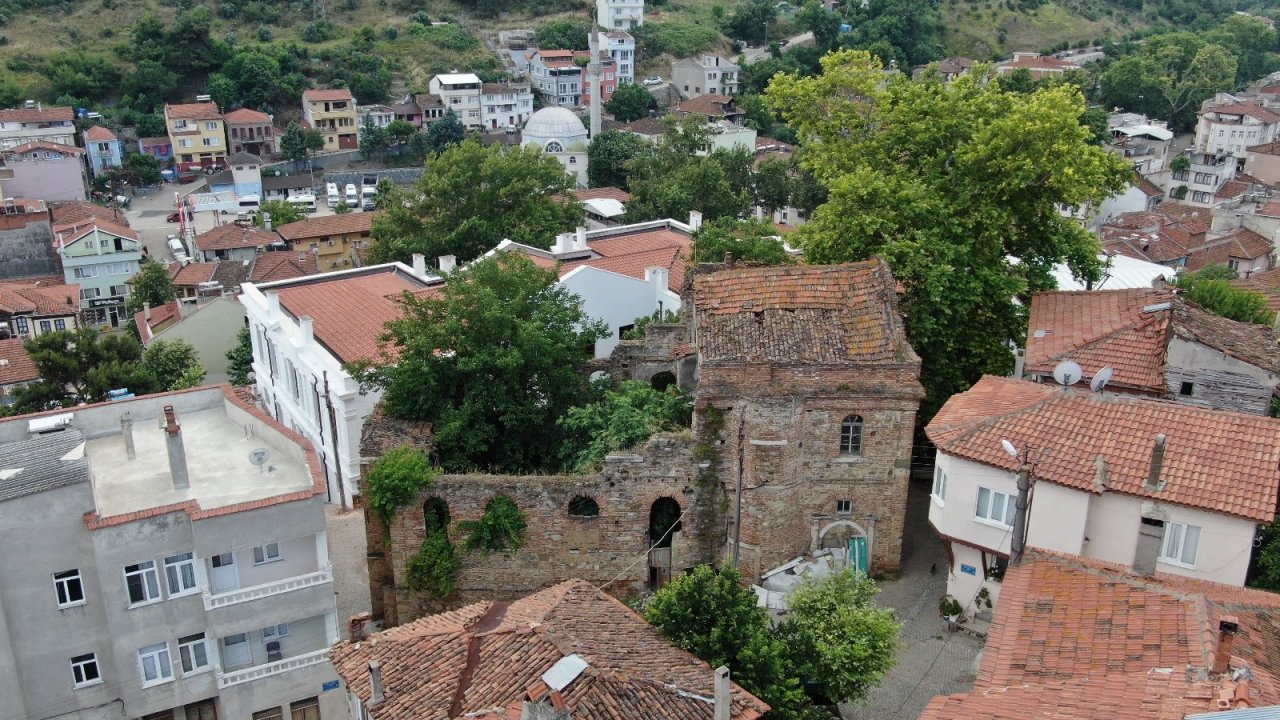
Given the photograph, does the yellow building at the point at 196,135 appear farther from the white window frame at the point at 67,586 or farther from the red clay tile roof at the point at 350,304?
the white window frame at the point at 67,586

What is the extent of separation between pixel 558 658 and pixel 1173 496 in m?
11.8

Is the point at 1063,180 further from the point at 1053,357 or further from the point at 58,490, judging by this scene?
the point at 58,490

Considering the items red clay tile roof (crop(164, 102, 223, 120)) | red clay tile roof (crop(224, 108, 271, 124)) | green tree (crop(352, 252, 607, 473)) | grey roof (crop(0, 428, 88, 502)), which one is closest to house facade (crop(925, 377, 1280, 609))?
green tree (crop(352, 252, 607, 473))

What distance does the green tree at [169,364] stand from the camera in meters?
44.9

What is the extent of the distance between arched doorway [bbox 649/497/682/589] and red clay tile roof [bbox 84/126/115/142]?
94.6 m

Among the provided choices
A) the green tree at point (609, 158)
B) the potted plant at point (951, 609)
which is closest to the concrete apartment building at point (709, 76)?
the green tree at point (609, 158)

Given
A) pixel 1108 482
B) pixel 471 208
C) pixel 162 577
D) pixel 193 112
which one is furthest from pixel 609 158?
pixel 1108 482

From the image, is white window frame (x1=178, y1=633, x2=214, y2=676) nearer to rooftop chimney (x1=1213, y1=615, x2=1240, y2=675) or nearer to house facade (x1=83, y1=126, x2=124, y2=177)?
rooftop chimney (x1=1213, y1=615, x2=1240, y2=675)

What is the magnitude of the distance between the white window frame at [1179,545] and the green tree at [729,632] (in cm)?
770

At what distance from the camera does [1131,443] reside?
20.8 m

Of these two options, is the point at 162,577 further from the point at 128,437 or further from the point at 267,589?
the point at 128,437

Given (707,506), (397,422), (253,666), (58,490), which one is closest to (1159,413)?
(707,506)

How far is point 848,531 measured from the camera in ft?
81.5

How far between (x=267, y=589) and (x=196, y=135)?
9521cm
